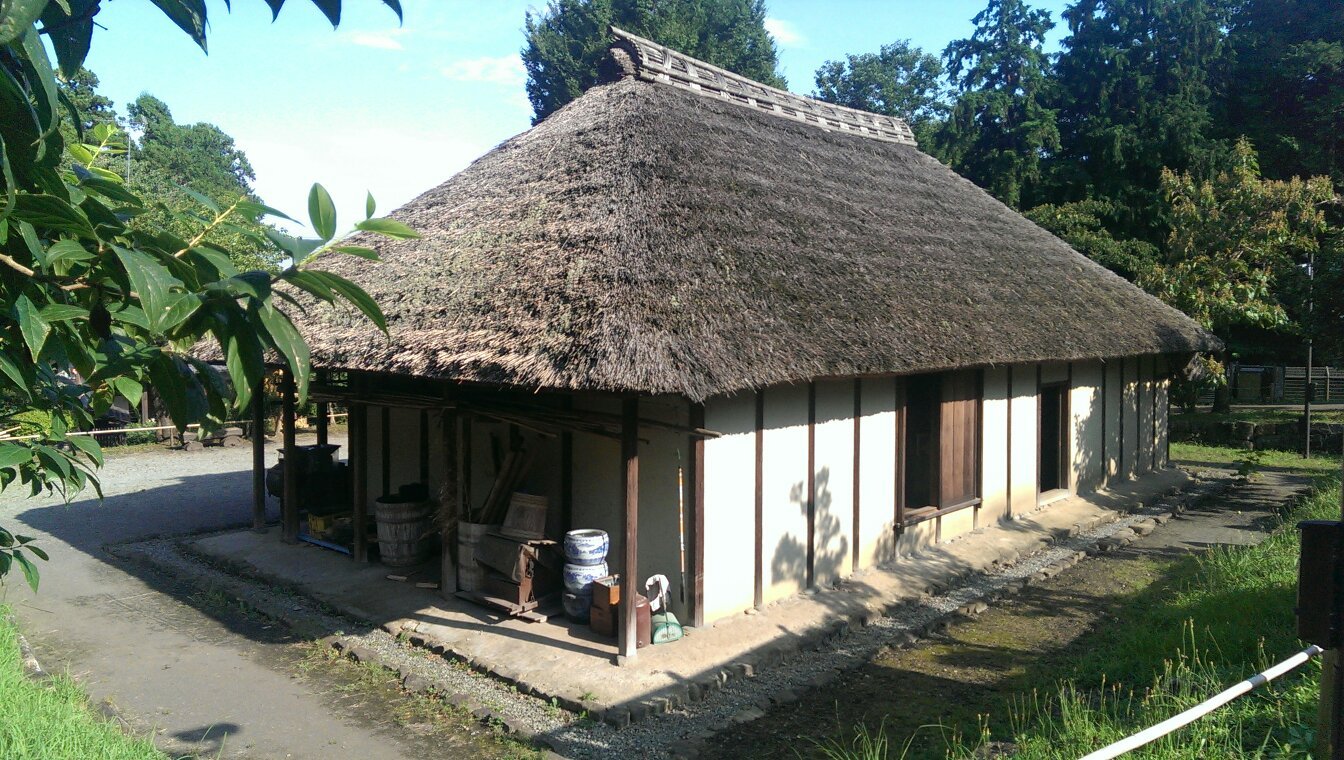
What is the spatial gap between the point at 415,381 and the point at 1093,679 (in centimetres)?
671

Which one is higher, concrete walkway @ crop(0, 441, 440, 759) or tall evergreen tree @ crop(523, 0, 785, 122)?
tall evergreen tree @ crop(523, 0, 785, 122)

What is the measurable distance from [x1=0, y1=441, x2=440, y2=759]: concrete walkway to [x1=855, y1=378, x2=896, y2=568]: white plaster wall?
194 inches

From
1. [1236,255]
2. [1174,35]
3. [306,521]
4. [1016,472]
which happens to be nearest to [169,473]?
[306,521]

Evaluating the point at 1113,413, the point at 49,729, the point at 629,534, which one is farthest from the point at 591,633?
the point at 1113,413

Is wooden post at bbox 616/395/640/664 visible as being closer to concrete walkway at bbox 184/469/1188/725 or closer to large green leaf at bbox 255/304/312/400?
concrete walkway at bbox 184/469/1188/725

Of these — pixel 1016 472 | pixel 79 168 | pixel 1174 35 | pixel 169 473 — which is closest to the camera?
pixel 79 168

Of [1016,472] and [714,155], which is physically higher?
[714,155]

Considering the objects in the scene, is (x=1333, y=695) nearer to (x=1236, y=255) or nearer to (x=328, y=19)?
(x=328, y=19)

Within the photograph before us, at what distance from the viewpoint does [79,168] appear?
1.97m

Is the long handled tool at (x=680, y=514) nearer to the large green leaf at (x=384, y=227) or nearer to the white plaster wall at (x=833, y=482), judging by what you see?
the white plaster wall at (x=833, y=482)

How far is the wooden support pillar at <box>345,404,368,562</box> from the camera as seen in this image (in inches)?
345

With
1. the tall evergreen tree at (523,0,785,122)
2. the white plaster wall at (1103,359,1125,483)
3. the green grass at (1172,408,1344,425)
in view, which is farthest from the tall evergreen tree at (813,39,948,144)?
the white plaster wall at (1103,359,1125,483)

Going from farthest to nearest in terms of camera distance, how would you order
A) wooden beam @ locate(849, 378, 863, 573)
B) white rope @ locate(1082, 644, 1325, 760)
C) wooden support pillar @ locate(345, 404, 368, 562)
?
wooden support pillar @ locate(345, 404, 368, 562), wooden beam @ locate(849, 378, 863, 573), white rope @ locate(1082, 644, 1325, 760)

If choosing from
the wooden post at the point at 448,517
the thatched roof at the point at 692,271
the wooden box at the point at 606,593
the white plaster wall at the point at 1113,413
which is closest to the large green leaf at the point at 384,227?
the thatched roof at the point at 692,271
